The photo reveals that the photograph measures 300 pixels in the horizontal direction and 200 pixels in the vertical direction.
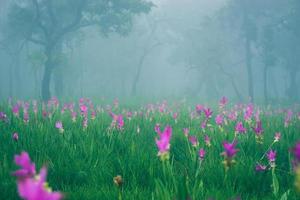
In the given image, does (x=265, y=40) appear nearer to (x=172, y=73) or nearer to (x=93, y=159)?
(x=93, y=159)

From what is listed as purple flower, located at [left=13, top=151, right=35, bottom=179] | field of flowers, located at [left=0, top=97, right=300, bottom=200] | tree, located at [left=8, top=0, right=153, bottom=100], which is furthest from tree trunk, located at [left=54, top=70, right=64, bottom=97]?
purple flower, located at [left=13, top=151, right=35, bottom=179]

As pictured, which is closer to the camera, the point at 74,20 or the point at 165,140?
the point at 165,140

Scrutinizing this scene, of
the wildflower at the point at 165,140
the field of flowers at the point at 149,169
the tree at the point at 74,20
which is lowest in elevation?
the field of flowers at the point at 149,169

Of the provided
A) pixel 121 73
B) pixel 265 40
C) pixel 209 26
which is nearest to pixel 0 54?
pixel 121 73

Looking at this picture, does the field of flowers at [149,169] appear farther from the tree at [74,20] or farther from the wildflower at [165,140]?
the tree at [74,20]

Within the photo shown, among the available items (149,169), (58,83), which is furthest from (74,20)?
(149,169)

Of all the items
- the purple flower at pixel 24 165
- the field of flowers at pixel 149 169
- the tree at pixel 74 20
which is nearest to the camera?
the purple flower at pixel 24 165

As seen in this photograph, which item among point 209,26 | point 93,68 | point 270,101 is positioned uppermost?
point 209,26

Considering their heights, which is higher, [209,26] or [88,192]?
[209,26]

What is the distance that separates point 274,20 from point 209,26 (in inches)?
258

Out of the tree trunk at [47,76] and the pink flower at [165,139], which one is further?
the tree trunk at [47,76]

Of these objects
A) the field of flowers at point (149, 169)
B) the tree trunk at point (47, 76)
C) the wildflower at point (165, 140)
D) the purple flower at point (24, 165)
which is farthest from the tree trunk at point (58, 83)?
the purple flower at point (24, 165)

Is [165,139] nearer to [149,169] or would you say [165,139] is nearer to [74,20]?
[149,169]

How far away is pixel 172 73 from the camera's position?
4033 inches
